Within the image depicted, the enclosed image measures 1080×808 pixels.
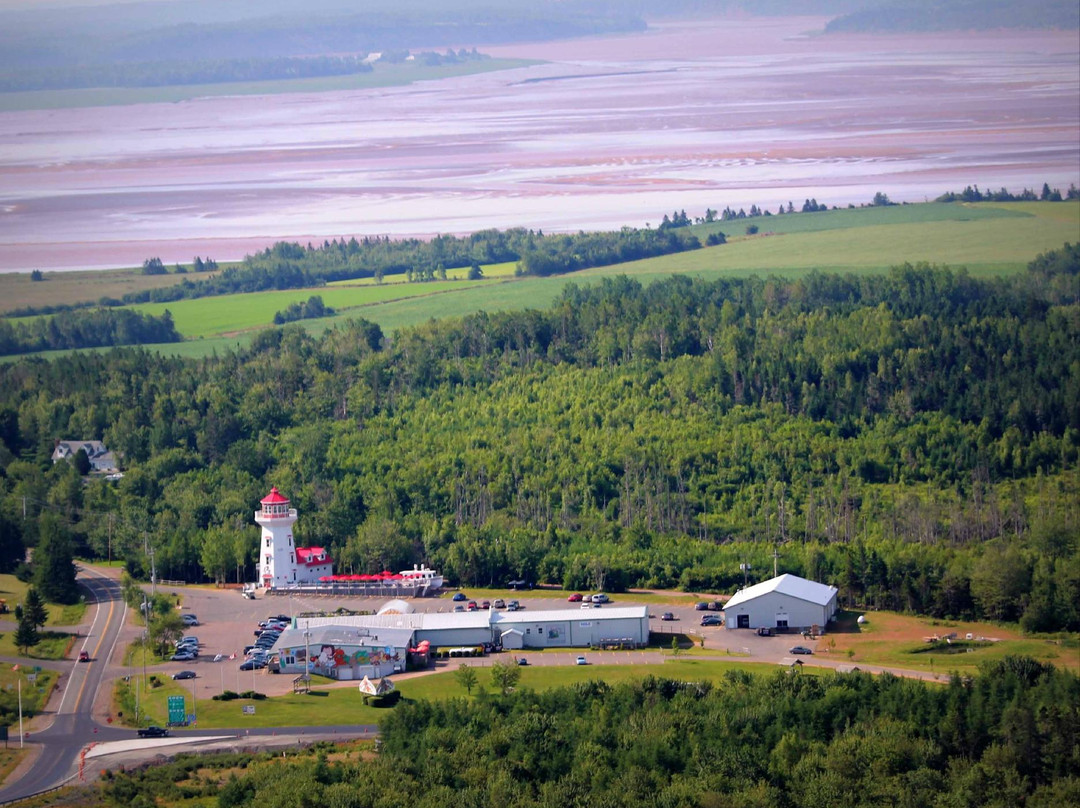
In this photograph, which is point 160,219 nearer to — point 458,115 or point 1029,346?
point 458,115

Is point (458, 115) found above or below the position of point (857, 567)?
above

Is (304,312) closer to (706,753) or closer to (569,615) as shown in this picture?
(569,615)

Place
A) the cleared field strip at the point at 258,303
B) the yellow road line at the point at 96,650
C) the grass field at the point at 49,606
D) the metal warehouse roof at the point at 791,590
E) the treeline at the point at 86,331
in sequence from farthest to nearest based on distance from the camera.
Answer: the cleared field strip at the point at 258,303 → the treeline at the point at 86,331 → the grass field at the point at 49,606 → the metal warehouse roof at the point at 791,590 → the yellow road line at the point at 96,650

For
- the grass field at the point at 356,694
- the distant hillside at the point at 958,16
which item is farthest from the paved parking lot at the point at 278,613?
the distant hillside at the point at 958,16

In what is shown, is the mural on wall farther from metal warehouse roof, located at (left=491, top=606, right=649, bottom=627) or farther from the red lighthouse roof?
the red lighthouse roof

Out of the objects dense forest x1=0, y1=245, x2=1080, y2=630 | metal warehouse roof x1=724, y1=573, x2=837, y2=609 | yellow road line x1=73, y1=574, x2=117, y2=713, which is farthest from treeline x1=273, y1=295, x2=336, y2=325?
metal warehouse roof x1=724, y1=573, x2=837, y2=609

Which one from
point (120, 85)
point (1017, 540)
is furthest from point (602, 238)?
point (1017, 540)

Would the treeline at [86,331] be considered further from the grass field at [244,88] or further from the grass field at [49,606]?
the grass field at [49,606]
